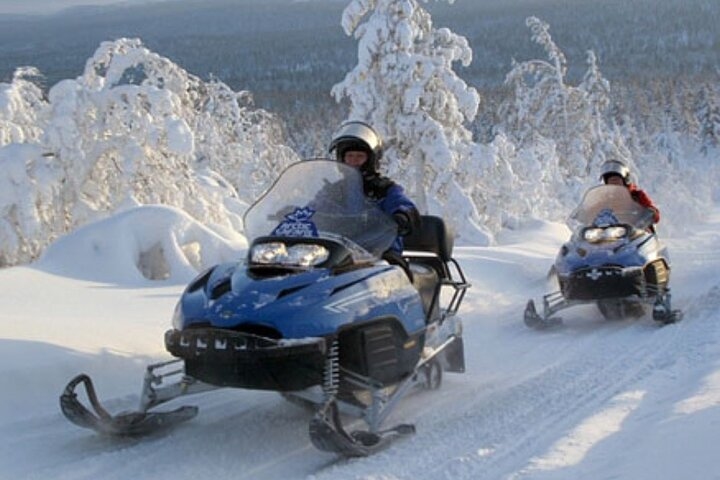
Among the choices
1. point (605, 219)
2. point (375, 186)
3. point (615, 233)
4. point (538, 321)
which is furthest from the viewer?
point (605, 219)

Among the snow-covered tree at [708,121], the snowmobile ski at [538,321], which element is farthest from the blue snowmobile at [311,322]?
the snow-covered tree at [708,121]

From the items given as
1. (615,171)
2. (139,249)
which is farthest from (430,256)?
(139,249)

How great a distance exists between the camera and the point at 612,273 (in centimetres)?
826

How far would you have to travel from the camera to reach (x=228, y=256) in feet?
36.0

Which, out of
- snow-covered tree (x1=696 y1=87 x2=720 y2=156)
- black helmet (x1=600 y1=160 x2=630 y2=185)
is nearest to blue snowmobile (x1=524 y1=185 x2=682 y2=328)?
black helmet (x1=600 y1=160 x2=630 y2=185)

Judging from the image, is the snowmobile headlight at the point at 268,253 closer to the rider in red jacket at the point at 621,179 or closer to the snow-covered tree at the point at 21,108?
the rider in red jacket at the point at 621,179

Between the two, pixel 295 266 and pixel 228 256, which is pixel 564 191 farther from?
pixel 295 266

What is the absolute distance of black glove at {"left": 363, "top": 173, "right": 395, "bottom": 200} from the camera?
233 inches

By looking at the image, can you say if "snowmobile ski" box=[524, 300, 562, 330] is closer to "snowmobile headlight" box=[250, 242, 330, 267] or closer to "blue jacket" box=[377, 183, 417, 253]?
"blue jacket" box=[377, 183, 417, 253]

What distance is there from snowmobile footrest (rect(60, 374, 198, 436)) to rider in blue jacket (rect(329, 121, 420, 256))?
5.84 ft

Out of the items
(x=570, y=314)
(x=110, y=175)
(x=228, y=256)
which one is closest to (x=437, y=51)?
(x=110, y=175)

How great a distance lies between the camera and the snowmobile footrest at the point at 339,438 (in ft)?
14.1

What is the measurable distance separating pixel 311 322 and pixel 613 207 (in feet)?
19.6

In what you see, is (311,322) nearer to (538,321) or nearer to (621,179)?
(538,321)
